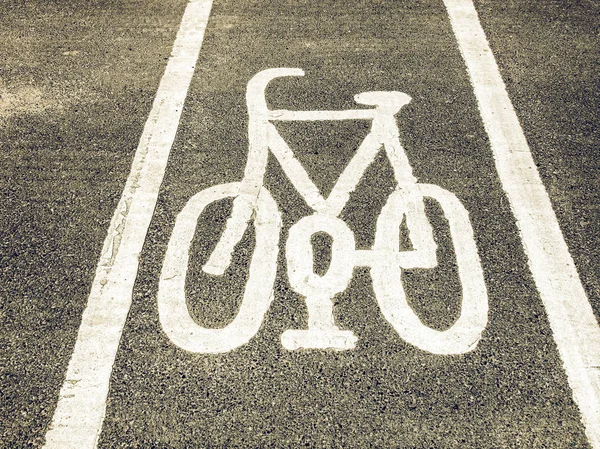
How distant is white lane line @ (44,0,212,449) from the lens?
102 inches

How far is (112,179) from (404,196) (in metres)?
1.93

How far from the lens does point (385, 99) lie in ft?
13.9

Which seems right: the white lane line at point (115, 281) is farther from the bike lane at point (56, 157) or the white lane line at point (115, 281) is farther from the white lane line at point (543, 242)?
the white lane line at point (543, 242)

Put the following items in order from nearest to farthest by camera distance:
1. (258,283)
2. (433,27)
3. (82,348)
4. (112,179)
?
(82,348) < (258,283) < (112,179) < (433,27)

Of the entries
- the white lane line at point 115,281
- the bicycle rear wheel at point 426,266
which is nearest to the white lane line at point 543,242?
the bicycle rear wheel at point 426,266

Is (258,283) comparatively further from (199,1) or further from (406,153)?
(199,1)

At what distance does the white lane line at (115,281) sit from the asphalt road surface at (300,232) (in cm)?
1

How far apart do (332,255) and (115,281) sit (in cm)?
125

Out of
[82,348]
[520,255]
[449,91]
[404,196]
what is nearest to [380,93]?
[449,91]

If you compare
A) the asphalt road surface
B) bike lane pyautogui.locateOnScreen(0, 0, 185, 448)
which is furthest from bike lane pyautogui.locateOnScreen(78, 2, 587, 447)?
bike lane pyautogui.locateOnScreen(0, 0, 185, 448)

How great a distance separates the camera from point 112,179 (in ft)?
12.0

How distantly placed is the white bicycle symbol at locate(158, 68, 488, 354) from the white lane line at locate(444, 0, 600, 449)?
376 millimetres

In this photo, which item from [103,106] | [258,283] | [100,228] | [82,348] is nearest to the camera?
[82,348]

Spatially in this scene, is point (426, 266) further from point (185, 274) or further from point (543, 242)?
point (185, 274)
